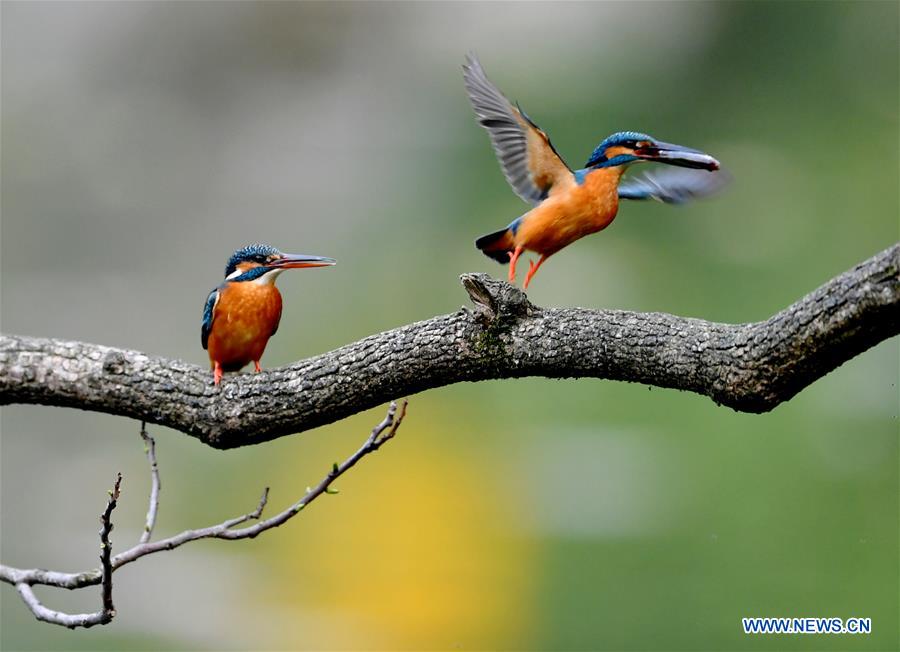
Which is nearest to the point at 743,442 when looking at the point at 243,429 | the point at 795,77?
the point at 795,77

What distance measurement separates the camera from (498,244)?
2.77 metres

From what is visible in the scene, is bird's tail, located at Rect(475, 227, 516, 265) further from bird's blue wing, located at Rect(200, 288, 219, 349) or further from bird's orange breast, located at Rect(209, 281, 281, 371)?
bird's blue wing, located at Rect(200, 288, 219, 349)

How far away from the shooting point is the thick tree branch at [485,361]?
211 cm

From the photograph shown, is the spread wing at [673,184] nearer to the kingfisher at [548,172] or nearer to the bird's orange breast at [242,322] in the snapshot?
the kingfisher at [548,172]

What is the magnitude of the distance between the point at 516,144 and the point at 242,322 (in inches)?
34.2

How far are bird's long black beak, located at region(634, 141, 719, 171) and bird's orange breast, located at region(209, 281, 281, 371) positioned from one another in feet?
3.49

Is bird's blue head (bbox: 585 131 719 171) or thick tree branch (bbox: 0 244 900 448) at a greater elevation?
bird's blue head (bbox: 585 131 719 171)

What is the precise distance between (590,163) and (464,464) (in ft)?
15.6

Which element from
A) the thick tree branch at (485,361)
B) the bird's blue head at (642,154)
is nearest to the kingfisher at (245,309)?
the thick tree branch at (485,361)

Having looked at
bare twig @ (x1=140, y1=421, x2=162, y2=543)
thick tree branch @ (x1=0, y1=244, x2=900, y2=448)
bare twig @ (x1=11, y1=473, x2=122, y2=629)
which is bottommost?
bare twig @ (x1=11, y1=473, x2=122, y2=629)

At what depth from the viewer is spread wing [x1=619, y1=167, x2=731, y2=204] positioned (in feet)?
9.27

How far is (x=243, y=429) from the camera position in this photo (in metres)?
2.67

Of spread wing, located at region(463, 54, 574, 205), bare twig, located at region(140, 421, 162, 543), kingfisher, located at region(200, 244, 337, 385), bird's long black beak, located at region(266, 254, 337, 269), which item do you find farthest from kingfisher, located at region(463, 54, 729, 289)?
bare twig, located at region(140, 421, 162, 543)

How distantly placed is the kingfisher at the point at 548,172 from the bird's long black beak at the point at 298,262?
402 millimetres
